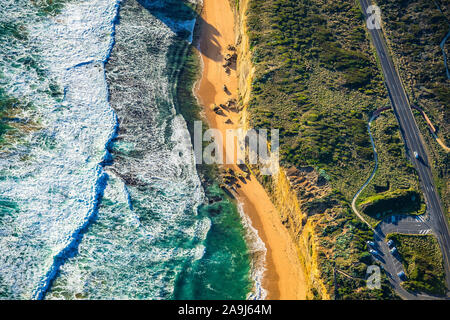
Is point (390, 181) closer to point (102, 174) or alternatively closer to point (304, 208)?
point (304, 208)

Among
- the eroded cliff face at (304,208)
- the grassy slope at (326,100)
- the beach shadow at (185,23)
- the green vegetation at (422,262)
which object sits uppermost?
the beach shadow at (185,23)

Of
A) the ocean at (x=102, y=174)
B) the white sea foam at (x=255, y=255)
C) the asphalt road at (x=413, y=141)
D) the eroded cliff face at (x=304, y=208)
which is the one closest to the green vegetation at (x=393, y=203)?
the asphalt road at (x=413, y=141)

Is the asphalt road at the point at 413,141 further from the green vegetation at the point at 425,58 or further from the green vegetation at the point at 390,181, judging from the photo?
the green vegetation at the point at 390,181

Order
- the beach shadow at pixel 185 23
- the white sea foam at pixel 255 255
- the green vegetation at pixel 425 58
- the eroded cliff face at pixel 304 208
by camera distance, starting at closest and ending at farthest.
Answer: the eroded cliff face at pixel 304 208 → the white sea foam at pixel 255 255 → the green vegetation at pixel 425 58 → the beach shadow at pixel 185 23

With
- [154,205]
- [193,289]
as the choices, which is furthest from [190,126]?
Result: [193,289]

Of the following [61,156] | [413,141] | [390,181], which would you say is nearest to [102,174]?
[61,156]

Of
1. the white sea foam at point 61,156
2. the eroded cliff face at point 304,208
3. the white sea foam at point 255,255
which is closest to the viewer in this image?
the white sea foam at point 61,156

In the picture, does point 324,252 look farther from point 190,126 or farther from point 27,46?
point 27,46
